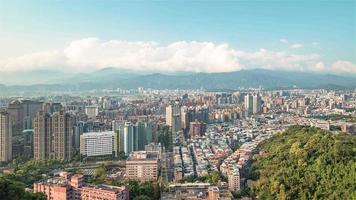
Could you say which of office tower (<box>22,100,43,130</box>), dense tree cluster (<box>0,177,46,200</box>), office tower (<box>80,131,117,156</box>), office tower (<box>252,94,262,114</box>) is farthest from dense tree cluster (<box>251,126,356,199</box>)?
office tower (<box>252,94,262,114</box>)

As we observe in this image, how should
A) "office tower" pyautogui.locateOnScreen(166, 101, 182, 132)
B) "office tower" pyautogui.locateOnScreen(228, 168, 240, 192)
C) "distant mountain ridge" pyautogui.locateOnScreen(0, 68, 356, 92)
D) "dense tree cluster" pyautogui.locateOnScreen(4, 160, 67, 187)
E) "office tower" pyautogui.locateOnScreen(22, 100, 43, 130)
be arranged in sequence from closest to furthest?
"office tower" pyautogui.locateOnScreen(228, 168, 240, 192) < "dense tree cluster" pyautogui.locateOnScreen(4, 160, 67, 187) < "office tower" pyautogui.locateOnScreen(22, 100, 43, 130) < "office tower" pyautogui.locateOnScreen(166, 101, 182, 132) < "distant mountain ridge" pyautogui.locateOnScreen(0, 68, 356, 92)

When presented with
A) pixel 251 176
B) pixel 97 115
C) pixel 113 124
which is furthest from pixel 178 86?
pixel 251 176

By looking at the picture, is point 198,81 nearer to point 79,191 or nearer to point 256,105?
point 256,105

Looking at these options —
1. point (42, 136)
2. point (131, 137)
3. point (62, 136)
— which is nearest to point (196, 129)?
point (131, 137)

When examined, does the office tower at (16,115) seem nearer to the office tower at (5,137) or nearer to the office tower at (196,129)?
the office tower at (5,137)

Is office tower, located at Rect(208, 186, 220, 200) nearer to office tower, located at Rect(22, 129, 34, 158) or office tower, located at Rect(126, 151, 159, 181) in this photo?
office tower, located at Rect(126, 151, 159, 181)

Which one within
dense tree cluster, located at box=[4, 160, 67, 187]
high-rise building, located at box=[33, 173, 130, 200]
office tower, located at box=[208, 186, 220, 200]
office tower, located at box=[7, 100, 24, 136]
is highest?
office tower, located at box=[7, 100, 24, 136]
